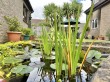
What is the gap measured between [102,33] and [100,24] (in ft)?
3.39

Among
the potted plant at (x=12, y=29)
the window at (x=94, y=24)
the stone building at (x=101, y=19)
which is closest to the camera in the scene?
the potted plant at (x=12, y=29)

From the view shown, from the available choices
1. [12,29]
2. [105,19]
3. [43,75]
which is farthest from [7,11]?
[105,19]

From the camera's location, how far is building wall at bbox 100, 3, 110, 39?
15753 millimetres

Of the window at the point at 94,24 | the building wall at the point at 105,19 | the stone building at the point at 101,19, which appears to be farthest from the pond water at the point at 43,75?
the window at the point at 94,24

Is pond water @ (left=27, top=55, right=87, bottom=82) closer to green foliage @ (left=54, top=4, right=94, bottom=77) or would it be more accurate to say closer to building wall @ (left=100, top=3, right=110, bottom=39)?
green foliage @ (left=54, top=4, right=94, bottom=77)

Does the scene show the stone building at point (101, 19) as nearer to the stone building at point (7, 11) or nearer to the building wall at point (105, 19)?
the building wall at point (105, 19)

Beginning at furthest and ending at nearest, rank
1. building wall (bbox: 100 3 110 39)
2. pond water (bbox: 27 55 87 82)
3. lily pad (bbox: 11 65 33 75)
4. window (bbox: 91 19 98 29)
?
window (bbox: 91 19 98 29)
building wall (bbox: 100 3 110 39)
pond water (bbox: 27 55 87 82)
lily pad (bbox: 11 65 33 75)

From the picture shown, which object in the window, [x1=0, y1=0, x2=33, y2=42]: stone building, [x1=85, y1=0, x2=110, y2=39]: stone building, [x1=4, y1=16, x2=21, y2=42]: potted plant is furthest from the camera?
the window

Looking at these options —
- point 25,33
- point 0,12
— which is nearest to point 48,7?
point 25,33

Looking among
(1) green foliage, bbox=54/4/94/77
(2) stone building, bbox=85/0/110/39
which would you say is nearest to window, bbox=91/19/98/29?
(2) stone building, bbox=85/0/110/39

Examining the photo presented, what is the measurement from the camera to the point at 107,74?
1474 millimetres

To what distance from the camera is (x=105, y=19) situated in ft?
53.8

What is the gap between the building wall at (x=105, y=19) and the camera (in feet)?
51.7

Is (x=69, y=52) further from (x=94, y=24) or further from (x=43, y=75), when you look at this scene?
(x=94, y=24)
